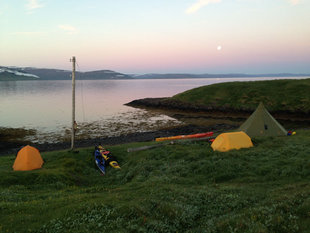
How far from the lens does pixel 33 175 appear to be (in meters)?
16.4

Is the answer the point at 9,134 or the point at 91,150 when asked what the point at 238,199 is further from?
the point at 9,134

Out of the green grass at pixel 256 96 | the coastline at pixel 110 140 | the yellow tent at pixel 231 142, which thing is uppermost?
the green grass at pixel 256 96

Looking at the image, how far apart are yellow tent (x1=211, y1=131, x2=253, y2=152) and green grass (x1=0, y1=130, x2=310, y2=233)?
1.15 m

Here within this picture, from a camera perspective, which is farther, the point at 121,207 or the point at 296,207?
the point at 121,207

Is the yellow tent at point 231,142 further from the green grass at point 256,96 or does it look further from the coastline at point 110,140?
the green grass at point 256,96

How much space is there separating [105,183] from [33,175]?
595cm

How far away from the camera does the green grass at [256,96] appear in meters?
54.4

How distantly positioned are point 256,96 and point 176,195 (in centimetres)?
6304

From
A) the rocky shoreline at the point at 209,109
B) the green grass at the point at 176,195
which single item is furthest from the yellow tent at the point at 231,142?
the rocky shoreline at the point at 209,109

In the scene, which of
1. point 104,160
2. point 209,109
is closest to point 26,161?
point 104,160

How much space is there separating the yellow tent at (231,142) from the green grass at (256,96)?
1560 inches

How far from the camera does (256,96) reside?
63969mm

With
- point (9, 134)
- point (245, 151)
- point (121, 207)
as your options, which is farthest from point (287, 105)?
point (9, 134)

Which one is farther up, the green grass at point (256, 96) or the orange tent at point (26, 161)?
the green grass at point (256, 96)
